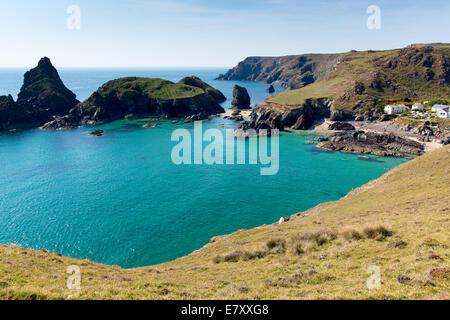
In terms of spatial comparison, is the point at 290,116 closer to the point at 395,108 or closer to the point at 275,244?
the point at 395,108

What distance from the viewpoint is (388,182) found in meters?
48.2

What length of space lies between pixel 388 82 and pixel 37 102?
20385 cm

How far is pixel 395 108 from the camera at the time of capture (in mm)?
117250

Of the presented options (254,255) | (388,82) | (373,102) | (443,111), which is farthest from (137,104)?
(254,255)

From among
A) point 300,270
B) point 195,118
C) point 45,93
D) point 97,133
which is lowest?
point 300,270

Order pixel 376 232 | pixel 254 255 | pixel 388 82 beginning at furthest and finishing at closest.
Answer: pixel 388 82
pixel 254 255
pixel 376 232

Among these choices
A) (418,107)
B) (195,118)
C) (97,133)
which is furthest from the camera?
(195,118)

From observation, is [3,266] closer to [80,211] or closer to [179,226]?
[179,226]

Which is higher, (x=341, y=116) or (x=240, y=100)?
(x=240, y=100)

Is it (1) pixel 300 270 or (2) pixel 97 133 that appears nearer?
(1) pixel 300 270

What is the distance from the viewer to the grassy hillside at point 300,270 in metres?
13.7

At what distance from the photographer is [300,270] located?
18359mm

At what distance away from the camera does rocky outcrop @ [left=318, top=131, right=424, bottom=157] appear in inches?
3246
